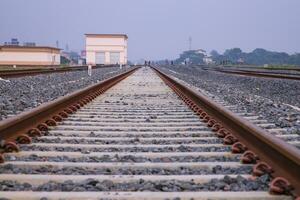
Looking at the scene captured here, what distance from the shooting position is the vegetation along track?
10.6ft

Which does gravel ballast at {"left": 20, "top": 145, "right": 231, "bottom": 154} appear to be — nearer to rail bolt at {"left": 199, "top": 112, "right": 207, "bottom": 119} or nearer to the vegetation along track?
the vegetation along track

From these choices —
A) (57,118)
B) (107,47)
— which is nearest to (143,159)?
(57,118)

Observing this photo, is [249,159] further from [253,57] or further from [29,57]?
[253,57]

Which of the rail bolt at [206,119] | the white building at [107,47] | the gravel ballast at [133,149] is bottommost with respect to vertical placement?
the gravel ballast at [133,149]

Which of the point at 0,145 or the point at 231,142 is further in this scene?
the point at 231,142

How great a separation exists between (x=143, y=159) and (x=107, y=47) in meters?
94.7

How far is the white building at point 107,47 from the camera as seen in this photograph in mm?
96438

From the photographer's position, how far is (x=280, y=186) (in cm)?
316

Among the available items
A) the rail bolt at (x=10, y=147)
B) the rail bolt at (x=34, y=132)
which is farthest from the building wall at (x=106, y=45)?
the rail bolt at (x=10, y=147)

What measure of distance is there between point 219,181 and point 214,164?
572mm

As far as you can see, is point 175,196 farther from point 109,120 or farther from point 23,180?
point 109,120

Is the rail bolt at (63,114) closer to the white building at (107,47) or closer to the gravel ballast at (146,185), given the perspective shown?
the gravel ballast at (146,185)

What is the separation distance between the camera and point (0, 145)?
4.36 metres

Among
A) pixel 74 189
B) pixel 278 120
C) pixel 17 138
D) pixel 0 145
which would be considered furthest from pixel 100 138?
pixel 278 120
